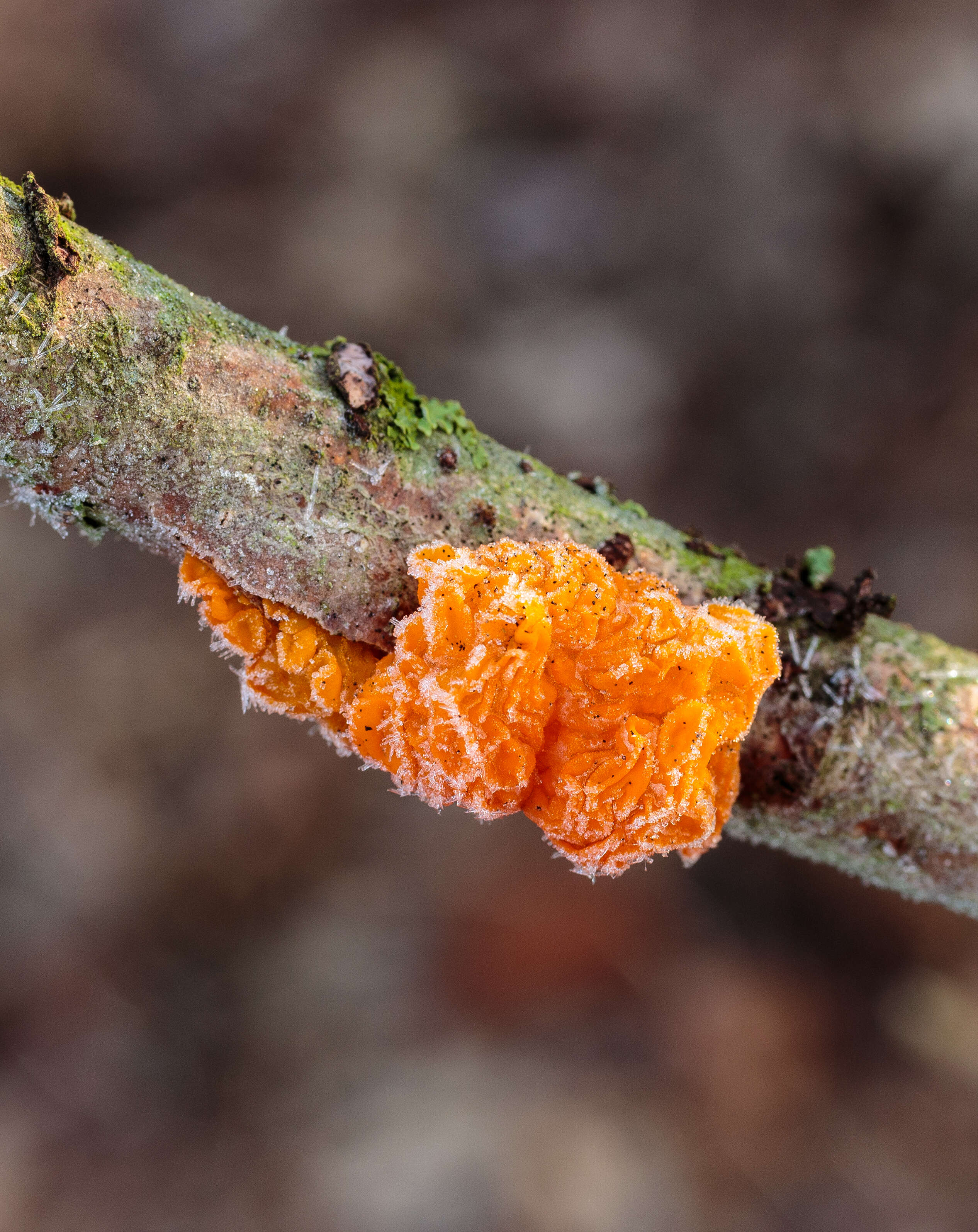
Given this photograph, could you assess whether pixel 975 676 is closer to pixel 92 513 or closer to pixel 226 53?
pixel 92 513

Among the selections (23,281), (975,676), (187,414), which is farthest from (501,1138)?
(23,281)

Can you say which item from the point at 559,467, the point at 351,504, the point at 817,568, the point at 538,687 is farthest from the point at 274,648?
the point at 559,467

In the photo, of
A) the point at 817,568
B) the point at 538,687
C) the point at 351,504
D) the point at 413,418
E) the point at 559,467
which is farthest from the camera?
the point at 559,467

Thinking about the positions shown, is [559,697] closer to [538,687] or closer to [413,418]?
[538,687]

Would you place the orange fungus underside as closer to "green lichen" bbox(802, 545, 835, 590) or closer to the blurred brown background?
"green lichen" bbox(802, 545, 835, 590)

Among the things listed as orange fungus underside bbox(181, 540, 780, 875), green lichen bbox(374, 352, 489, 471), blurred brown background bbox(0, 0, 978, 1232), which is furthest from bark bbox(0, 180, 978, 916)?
blurred brown background bbox(0, 0, 978, 1232)

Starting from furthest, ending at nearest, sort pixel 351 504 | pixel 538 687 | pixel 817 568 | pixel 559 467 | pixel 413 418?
pixel 559 467
pixel 817 568
pixel 413 418
pixel 351 504
pixel 538 687
